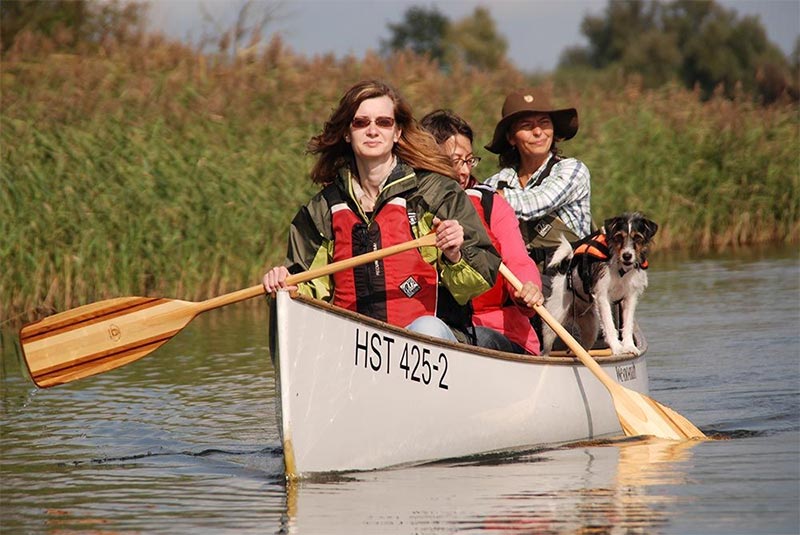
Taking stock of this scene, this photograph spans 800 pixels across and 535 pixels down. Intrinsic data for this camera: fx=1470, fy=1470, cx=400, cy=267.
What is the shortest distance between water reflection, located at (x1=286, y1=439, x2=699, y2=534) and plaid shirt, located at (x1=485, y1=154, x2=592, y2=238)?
4.40ft

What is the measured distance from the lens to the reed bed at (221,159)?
11109 millimetres

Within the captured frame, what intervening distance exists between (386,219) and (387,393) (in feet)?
2.33

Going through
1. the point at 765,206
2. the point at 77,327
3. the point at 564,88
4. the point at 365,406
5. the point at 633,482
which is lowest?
the point at 633,482

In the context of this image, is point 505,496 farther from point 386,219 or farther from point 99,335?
point 99,335

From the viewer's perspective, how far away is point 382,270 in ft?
19.4

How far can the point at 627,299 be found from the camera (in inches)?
290

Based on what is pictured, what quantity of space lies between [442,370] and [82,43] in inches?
480

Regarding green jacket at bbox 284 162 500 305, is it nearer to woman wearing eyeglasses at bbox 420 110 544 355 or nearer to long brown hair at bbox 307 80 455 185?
long brown hair at bbox 307 80 455 185

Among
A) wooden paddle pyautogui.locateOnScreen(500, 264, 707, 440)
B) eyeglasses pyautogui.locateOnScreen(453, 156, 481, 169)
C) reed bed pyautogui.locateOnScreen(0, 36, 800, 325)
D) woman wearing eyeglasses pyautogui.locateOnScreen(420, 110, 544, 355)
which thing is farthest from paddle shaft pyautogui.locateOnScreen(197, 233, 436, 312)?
reed bed pyautogui.locateOnScreen(0, 36, 800, 325)

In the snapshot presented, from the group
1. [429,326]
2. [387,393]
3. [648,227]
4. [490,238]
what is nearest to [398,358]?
[387,393]

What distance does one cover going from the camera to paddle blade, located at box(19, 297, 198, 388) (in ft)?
20.7

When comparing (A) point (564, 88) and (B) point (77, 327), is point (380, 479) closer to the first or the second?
(B) point (77, 327)

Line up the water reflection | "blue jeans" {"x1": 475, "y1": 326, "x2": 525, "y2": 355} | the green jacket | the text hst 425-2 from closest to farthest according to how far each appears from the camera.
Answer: the water reflection < the text hst 425-2 < the green jacket < "blue jeans" {"x1": 475, "y1": 326, "x2": 525, "y2": 355}

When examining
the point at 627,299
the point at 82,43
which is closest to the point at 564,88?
the point at 82,43
